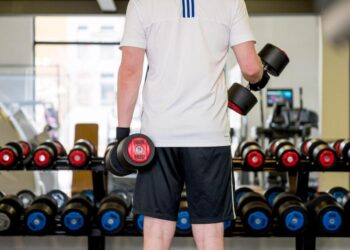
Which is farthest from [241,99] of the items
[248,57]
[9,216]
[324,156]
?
[9,216]

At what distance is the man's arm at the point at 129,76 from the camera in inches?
59.7

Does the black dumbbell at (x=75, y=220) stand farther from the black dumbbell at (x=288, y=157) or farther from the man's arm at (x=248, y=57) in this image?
the man's arm at (x=248, y=57)

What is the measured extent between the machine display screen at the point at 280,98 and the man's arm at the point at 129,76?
4.32 metres

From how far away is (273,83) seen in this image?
6879 millimetres

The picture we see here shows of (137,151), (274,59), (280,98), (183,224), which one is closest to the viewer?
(137,151)

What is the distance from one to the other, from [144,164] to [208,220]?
0.24 m

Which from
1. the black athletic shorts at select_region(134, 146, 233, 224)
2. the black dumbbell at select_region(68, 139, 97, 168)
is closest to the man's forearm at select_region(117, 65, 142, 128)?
the black athletic shorts at select_region(134, 146, 233, 224)

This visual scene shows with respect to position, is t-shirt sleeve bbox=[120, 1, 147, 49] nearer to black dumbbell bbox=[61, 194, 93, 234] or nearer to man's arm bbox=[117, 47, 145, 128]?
man's arm bbox=[117, 47, 145, 128]

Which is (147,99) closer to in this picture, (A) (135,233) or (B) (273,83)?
(A) (135,233)

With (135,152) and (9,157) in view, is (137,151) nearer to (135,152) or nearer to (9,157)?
(135,152)

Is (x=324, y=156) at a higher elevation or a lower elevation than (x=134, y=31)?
lower

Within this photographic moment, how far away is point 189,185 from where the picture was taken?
1522 millimetres

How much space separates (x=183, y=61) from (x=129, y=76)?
159 millimetres

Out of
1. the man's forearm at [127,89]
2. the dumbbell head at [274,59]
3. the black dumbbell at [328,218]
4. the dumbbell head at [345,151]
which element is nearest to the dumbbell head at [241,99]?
the dumbbell head at [274,59]
